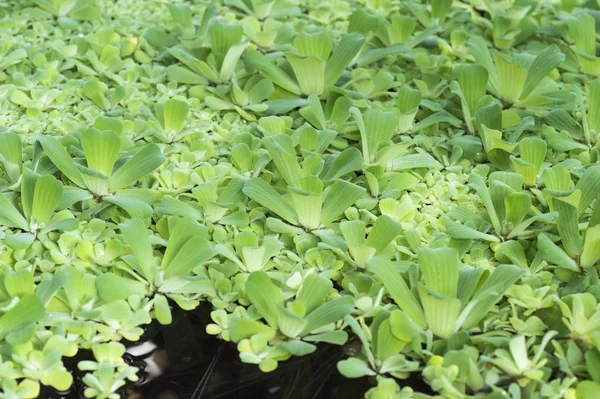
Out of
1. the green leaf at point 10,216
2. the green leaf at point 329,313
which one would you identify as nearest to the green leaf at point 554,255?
the green leaf at point 329,313

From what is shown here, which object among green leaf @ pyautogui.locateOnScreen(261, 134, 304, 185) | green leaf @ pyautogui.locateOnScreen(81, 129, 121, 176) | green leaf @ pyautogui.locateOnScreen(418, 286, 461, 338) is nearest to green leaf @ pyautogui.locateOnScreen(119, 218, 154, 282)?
green leaf @ pyautogui.locateOnScreen(81, 129, 121, 176)

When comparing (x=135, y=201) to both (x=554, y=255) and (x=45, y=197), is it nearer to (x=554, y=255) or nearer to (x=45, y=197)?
(x=45, y=197)

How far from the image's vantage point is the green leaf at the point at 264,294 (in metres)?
1.38

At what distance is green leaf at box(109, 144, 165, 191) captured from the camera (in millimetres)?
1642

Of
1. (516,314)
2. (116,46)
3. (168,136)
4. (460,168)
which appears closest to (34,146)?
(168,136)

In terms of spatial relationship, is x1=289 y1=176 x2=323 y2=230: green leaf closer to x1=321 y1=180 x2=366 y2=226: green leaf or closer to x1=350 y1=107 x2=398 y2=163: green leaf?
x1=321 y1=180 x2=366 y2=226: green leaf

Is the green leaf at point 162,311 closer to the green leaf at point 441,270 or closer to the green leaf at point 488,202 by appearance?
the green leaf at point 441,270

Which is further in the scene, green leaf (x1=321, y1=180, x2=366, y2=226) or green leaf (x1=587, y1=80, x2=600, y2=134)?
green leaf (x1=587, y1=80, x2=600, y2=134)

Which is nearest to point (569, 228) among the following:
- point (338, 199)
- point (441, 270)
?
point (441, 270)

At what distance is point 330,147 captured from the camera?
6.05 feet

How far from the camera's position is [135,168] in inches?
64.8

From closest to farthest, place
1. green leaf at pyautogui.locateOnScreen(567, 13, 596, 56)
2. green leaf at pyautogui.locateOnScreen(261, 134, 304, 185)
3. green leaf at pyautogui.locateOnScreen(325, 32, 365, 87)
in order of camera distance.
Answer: green leaf at pyautogui.locateOnScreen(261, 134, 304, 185) < green leaf at pyautogui.locateOnScreen(325, 32, 365, 87) < green leaf at pyautogui.locateOnScreen(567, 13, 596, 56)

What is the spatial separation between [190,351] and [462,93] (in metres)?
0.92

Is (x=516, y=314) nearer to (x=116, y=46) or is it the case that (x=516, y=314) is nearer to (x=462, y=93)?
(x=462, y=93)
